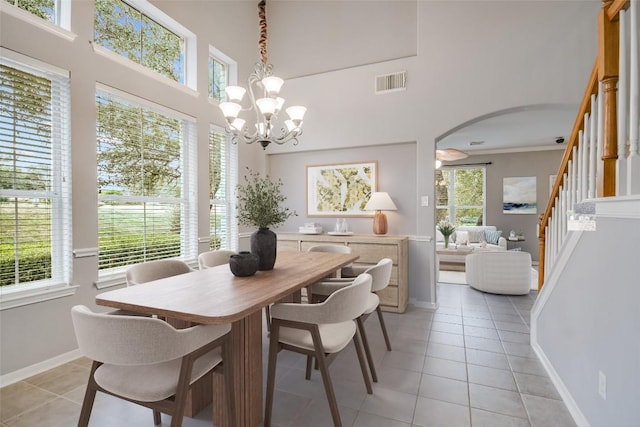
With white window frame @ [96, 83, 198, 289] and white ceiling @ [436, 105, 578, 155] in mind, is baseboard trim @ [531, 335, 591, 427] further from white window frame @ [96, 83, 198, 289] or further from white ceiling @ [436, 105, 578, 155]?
white window frame @ [96, 83, 198, 289]

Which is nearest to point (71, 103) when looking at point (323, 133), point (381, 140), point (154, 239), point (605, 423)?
point (154, 239)

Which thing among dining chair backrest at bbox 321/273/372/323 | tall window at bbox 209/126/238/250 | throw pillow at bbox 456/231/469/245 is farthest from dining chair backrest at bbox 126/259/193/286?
throw pillow at bbox 456/231/469/245

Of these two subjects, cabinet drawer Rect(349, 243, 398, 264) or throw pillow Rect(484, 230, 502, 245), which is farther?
throw pillow Rect(484, 230, 502, 245)

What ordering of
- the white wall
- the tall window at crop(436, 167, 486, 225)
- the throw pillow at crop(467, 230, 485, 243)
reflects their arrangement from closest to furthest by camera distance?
the white wall
the throw pillow at crop(467, 230, 485, 243)
the tall window at crop(436, 167, 486, 225)

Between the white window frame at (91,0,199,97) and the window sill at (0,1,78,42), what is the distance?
207mm

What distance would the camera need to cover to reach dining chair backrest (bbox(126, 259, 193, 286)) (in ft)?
7.06

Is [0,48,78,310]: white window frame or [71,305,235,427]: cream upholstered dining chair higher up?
[0,48,78,310]: white window frame

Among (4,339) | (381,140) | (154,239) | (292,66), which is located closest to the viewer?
(4,339)

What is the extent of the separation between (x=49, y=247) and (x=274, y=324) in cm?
211

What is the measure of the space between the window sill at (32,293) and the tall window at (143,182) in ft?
1.29

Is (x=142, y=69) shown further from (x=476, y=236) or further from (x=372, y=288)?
(x=476, y=236)

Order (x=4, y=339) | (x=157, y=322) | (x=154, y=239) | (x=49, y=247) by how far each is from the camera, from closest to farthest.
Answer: (x=157, y=322), (x=4, y=339), (x=49, y=247), (x=154, y=239)

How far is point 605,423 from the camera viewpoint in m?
1.47

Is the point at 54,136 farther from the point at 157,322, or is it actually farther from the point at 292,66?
the point at 292,66
